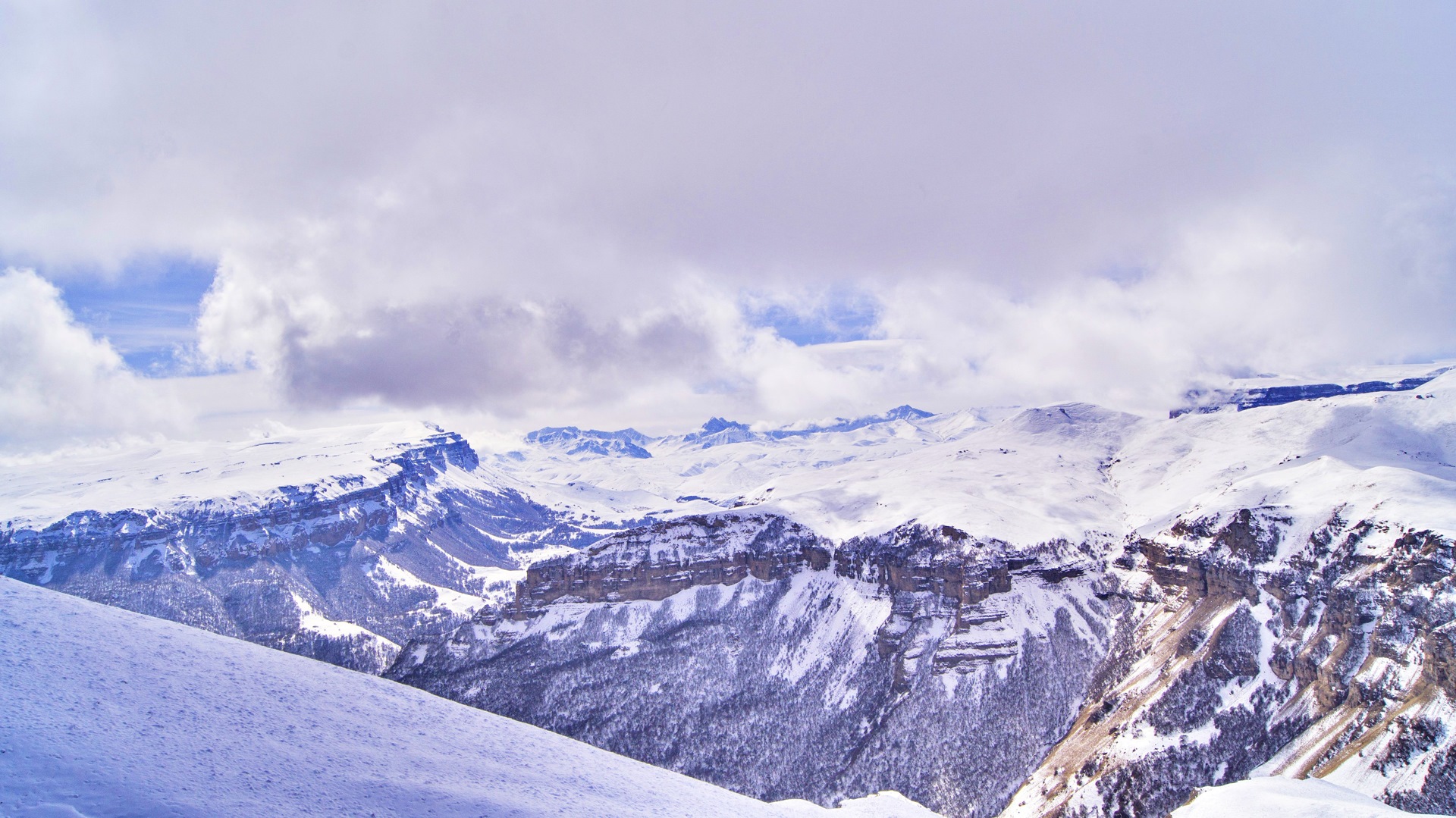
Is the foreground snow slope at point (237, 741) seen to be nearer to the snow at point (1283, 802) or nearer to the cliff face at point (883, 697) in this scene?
the snow at point (1283, 802)

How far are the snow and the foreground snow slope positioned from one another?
55.6m

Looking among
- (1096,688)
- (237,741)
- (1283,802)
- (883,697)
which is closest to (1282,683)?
(1096,688)

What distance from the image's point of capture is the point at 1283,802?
7831 cm

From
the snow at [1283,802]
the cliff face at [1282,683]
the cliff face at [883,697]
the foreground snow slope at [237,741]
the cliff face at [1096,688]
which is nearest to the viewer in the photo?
the foreground snow slope at [237,741]

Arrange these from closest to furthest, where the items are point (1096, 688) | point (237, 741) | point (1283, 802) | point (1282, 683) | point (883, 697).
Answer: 1. point (237, 741)
2. point (1283, 802)
3. point (1282, 683)
4. point (1096, 688)
5. point (883, 697)

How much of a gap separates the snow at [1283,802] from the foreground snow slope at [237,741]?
55.6 metres

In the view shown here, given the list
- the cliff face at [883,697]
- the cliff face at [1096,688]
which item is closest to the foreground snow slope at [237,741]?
the cliff face at [1096,688]

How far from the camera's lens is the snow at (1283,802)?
7425 cm

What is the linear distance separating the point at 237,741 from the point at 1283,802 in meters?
98.2

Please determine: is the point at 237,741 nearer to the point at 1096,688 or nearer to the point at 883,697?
the point at 883,697

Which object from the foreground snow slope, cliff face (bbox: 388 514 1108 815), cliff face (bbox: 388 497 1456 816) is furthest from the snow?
cliff face (bbox: 388 514 1108 815)

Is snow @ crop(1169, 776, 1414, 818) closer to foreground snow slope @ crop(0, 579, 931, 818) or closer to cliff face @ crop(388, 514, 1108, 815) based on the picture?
foreground snow slope @ crop(0, 579, 931, 818)

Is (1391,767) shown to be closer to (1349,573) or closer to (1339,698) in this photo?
(1339,698)

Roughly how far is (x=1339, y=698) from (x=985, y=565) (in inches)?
3086
